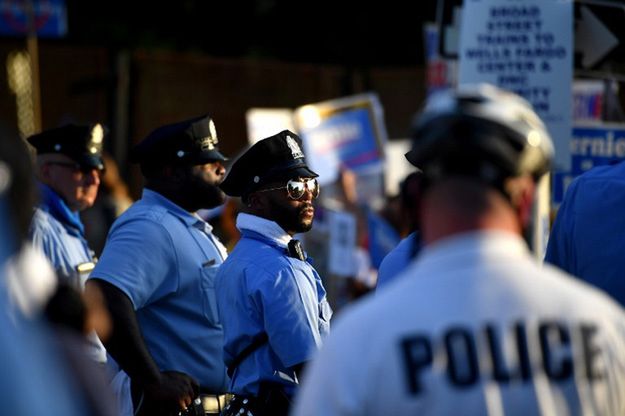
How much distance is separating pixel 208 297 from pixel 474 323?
3.52 meters

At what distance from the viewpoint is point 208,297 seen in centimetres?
634

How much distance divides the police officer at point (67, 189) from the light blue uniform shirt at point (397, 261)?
182cm

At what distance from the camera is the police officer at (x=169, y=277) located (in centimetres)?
603

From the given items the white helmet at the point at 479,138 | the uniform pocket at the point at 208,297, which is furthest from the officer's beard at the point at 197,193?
the white helmet at the point at 479,138

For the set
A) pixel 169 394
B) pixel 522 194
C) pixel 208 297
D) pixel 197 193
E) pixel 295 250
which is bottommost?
pixel 169 394

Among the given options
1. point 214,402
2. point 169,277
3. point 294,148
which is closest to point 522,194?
point 294,148

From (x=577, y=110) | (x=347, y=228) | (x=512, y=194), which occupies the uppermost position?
(x=512, y=194)

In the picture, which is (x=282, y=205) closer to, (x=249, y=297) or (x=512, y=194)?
(x=249, y=297)

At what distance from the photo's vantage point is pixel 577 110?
1278 cm

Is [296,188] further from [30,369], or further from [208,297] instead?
[30,369]

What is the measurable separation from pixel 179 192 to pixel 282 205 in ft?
2.79

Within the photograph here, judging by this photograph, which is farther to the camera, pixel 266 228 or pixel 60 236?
pixel 60 236

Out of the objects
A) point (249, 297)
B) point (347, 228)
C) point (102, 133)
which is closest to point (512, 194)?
point (249, 297)

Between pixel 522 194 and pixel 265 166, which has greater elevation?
pixel 522 194
